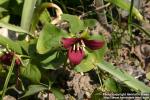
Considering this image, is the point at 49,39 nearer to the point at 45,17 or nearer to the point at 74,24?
the point at 74,24

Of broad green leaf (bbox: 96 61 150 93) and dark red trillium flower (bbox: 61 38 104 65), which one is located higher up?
dark red trillium flower (bbox: 61 38 104 65)

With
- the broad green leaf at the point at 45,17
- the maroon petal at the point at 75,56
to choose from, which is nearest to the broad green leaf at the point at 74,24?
the maroon petal at the point at 75,56

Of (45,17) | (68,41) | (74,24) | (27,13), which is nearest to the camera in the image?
(68,41)

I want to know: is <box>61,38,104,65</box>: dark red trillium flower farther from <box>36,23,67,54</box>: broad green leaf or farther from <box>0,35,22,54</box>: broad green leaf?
<box>0,35,22,54</box>: broad green leaf

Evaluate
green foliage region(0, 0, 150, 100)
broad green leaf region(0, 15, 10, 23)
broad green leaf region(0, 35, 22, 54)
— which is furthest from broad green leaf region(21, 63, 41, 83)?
broad green leaf region(0, 15, 10, 23)

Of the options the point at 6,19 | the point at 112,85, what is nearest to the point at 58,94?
the point at 112,85

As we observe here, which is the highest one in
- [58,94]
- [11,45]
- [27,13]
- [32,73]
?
[27,13]
